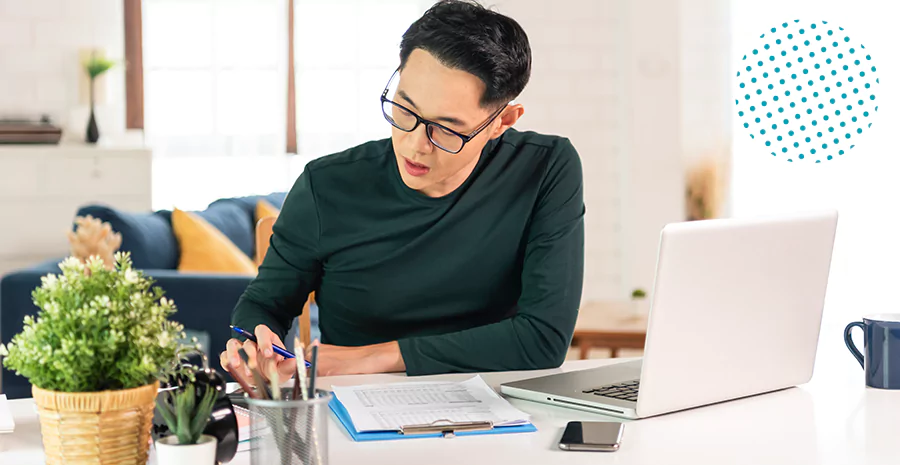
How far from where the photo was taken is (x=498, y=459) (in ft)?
3.60

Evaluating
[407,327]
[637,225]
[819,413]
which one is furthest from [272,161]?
[819,413]

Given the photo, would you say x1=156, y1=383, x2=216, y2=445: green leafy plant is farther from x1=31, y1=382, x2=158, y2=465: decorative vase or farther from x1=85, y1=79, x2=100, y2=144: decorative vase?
x1=85, y1=79, x2=100, y2=144: decorative vase

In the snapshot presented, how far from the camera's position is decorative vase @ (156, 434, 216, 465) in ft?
3.00

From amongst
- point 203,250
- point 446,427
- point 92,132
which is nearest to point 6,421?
point 446,427

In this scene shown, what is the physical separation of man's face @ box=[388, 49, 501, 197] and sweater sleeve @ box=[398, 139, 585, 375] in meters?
0.22

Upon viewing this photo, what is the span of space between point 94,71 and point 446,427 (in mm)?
3768

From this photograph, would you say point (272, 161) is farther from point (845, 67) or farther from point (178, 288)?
point (845, 67)

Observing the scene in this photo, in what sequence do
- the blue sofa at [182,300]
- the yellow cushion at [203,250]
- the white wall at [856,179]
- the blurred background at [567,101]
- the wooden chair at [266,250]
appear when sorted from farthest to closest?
the white wall at [856,179]
the blurred background at [567,101]
the yellow cushion at [203,250]
the blue sofa at [182,300]
the wooden chair at [266,250]

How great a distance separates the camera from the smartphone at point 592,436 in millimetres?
1135

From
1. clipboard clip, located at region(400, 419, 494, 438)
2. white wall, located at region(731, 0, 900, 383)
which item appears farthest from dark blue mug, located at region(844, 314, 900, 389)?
white wall, located at region(731, 0, 900, 383)

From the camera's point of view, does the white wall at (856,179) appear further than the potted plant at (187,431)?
Yes

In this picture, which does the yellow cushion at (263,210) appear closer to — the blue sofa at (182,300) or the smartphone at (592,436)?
the blue sofa at (182,300)

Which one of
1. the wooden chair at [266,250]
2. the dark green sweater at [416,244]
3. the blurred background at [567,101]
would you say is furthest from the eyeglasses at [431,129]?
the blurred background at [567,101]

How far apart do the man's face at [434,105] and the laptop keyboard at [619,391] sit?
486mm
